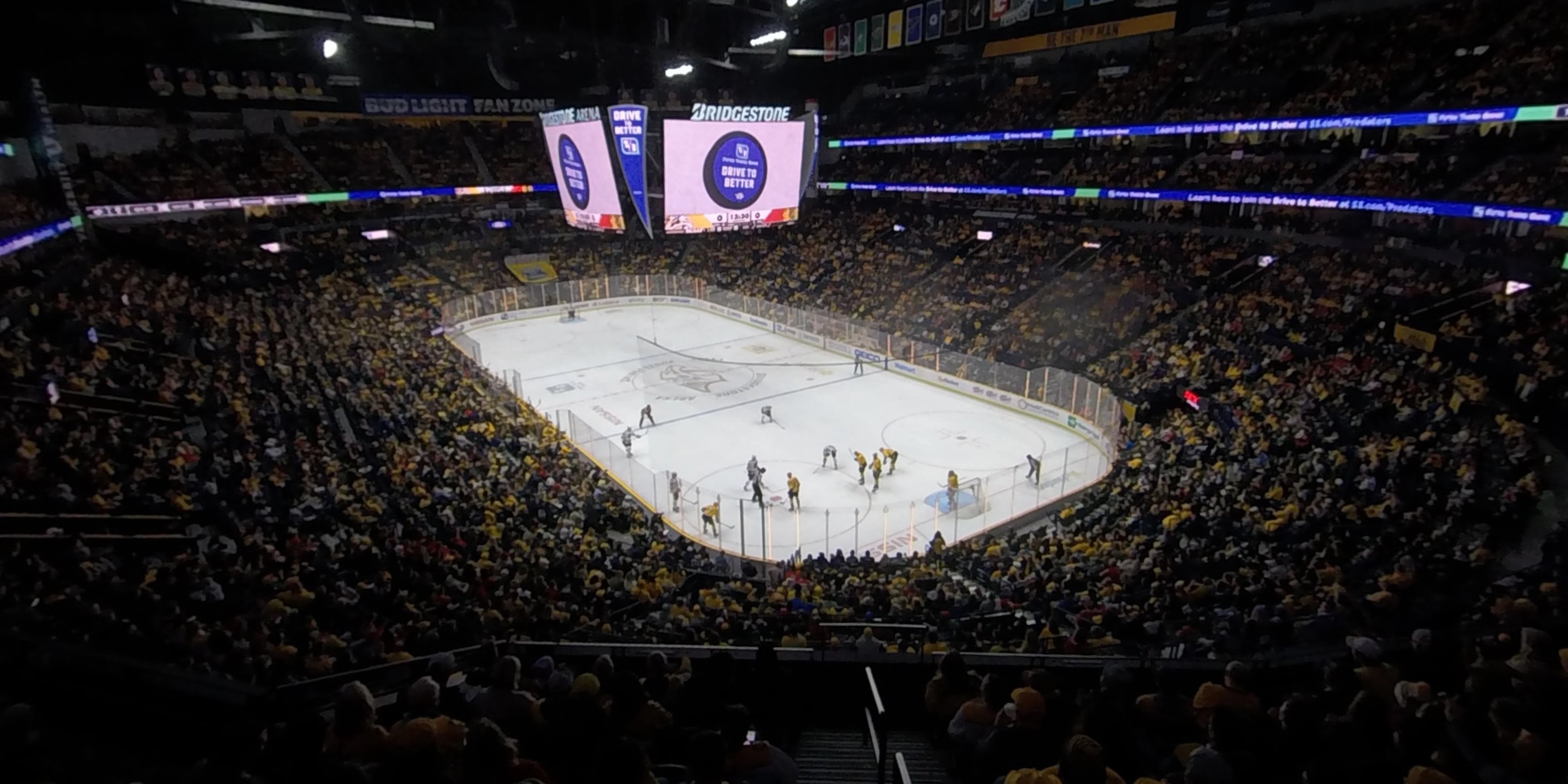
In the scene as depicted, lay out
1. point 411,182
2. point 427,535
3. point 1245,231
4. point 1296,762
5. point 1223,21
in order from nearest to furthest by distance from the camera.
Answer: point 1296,762, point 427,535, point 1245,231, point 1223,21, point 411,182

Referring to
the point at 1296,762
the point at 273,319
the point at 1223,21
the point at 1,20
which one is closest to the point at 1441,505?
the point at 1296,762

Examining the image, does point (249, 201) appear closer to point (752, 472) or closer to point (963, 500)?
point (752, 472)

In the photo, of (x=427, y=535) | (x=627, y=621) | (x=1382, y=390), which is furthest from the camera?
(x=1382, y=390)

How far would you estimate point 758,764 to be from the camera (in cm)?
421

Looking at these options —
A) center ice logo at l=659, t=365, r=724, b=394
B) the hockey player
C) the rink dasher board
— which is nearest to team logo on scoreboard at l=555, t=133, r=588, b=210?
center ice logo at l=659, t=365, r=724, b=394

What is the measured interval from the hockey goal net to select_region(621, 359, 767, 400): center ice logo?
36.1 feet

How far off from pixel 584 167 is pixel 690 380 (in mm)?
9843

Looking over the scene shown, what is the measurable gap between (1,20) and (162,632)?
30.4 meters

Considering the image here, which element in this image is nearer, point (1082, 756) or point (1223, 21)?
point (1082, 756)

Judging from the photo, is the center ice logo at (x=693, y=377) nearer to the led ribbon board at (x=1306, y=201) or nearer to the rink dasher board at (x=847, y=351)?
the rink dasher board at (x=847, y=351)

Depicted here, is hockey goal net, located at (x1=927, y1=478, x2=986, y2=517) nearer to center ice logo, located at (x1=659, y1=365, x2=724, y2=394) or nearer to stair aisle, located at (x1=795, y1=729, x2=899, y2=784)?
center ice logo, located at (x1=659, y1=365, x2=724, y2=394)

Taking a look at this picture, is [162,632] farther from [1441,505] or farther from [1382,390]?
[1382,390]

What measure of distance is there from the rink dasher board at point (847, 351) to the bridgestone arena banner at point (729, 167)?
9242mm

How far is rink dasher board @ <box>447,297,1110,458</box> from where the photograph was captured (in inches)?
931
